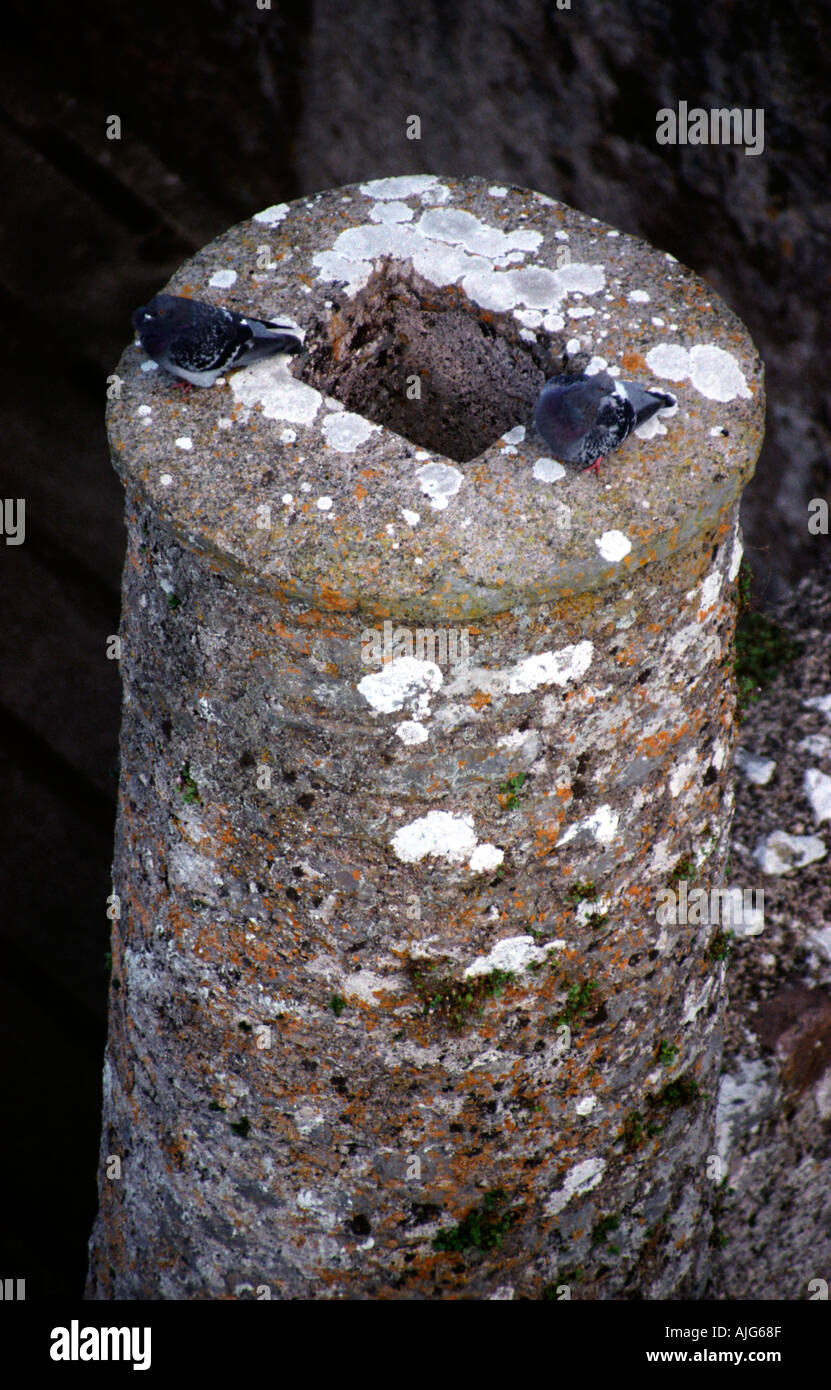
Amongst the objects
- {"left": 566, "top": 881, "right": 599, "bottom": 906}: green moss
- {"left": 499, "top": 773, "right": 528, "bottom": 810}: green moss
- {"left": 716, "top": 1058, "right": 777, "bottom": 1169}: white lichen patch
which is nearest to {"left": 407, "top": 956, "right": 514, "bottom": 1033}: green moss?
{"left": 566, "top": 881, "right": 599, "bottom": 906}: green moss

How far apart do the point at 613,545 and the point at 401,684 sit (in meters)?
0.29

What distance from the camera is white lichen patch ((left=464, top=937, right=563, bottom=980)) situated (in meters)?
1.72

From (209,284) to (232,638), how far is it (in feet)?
1.89

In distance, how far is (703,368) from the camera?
5.55 feet

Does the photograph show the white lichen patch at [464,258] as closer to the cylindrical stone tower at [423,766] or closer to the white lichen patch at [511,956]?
Result: the cylindrical stone tower at [423,766]

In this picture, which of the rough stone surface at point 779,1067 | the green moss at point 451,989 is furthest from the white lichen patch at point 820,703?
the green moss at point 451,989

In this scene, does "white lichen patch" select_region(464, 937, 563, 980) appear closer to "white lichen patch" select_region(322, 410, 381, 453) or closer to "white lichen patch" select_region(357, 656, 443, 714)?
"white lichen patch" select_region(357, 656, 443, 714)

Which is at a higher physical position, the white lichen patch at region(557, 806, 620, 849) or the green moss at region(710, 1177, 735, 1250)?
the white lichen patch at region(557, 806, 620, 849)

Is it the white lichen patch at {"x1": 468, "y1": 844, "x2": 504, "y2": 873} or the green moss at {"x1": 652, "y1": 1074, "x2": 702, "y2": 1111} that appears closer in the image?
the white lichen patch at {"x1": 468, "y1": 844, "x2": 504, "y2": 873}

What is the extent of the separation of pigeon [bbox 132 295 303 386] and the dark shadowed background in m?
1.57

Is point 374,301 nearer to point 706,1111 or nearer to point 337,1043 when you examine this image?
point 337,1043

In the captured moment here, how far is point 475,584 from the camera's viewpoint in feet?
4.75

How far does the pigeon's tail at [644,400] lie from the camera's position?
1.58m
